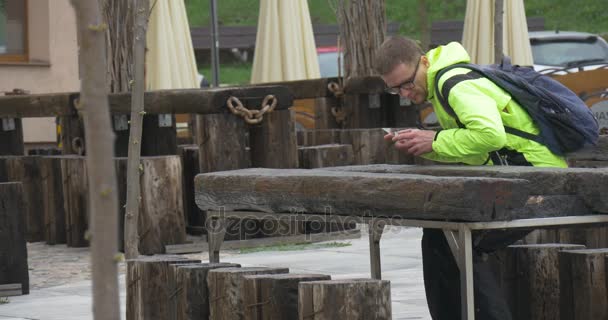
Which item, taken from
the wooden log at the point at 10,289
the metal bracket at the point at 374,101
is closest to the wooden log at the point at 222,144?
the wooden log at the point at 10,289

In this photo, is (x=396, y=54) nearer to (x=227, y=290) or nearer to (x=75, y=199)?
(x=227, y=290)

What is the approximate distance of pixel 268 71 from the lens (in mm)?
15516

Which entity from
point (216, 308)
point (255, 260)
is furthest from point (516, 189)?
point (255, 260)

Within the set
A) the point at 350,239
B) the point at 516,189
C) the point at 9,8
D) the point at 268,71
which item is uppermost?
the point at 9,8

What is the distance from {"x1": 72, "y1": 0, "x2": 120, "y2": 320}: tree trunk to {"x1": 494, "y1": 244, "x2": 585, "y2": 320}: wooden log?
3.05 m

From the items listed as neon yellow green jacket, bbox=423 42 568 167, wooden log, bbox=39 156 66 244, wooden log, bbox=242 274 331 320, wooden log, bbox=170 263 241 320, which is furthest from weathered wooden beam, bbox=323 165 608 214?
wooden log, bbox=39 156 66 244

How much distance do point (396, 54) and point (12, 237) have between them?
3.45 meters

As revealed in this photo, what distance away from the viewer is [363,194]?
465cm

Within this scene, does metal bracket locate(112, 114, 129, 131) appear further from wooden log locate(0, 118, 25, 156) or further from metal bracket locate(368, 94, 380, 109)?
metal bracket locate(368, 94, 380, 109)

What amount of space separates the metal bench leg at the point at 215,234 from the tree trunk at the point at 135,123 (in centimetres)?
141

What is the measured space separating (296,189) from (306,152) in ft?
18.5

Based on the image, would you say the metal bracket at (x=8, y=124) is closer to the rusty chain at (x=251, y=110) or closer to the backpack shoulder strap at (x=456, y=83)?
the rusty chain at (x=251, y=110)

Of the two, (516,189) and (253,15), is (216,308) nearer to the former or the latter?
(516,189)

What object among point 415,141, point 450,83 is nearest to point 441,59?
point 450,83
